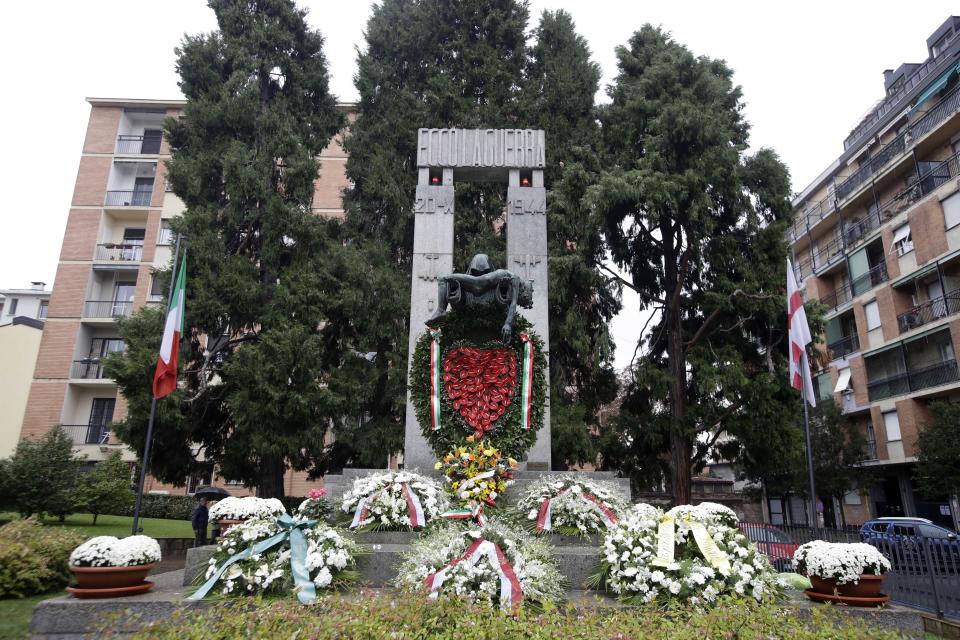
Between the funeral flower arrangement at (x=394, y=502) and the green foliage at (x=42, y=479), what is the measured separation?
11062 mm

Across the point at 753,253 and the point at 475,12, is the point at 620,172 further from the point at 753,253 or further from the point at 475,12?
the point at 475,12

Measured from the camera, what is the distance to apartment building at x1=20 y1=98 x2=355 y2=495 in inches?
1013

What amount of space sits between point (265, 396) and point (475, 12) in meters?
14.1

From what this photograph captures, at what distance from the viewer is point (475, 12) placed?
66.7ft

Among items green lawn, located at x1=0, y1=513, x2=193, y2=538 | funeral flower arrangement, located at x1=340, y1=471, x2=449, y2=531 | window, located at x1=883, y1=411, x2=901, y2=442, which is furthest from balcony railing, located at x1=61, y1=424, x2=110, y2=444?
window, located at x1=883, y1=411, x2=901, y2=442

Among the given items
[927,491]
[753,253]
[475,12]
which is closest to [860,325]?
[927,491]

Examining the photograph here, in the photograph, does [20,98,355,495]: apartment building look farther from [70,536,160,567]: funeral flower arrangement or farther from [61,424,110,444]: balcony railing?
[70,536,160,567]: funeral flower arrangement

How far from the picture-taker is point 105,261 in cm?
2786

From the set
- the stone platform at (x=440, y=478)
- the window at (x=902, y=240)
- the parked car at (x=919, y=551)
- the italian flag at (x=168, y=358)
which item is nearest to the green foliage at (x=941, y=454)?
the window at (x=902, y=240)

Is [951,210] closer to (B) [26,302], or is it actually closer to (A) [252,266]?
(A) [252,266]

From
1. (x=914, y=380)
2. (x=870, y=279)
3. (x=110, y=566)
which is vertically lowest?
(x=110, y=566)

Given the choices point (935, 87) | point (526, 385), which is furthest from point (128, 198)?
point (935, 87)

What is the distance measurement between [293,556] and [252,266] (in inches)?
476

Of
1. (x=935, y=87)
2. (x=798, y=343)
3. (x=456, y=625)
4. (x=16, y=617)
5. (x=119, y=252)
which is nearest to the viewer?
(x=456, y=625)
